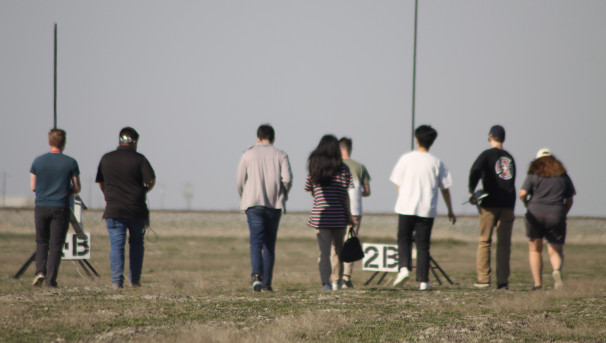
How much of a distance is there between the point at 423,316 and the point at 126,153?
435cm

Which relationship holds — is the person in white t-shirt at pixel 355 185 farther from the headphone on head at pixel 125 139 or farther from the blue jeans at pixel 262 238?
the headphone on head at pixel 125 139

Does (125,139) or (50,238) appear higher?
(125,139)

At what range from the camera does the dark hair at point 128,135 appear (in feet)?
28.6

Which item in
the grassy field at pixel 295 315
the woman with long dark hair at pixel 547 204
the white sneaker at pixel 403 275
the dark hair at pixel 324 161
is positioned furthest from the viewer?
the woman with long dark hair at pixel 547 204

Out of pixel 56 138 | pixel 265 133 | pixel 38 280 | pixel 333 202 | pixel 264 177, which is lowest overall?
pixel 38 280

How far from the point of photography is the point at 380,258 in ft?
36.3

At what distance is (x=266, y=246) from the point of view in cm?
869

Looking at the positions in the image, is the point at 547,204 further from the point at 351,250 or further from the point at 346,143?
the point at 346,143

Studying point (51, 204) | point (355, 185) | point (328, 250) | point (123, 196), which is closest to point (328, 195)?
point (328, 250)

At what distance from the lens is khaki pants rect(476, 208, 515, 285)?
30.4 feet

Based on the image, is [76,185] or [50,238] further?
[76,185]

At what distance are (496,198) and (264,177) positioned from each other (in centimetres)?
312

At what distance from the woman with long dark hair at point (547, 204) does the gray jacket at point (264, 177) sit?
3.24m

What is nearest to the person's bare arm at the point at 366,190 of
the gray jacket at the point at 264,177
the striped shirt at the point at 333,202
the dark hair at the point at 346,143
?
the dark hair at the point at 346,143
